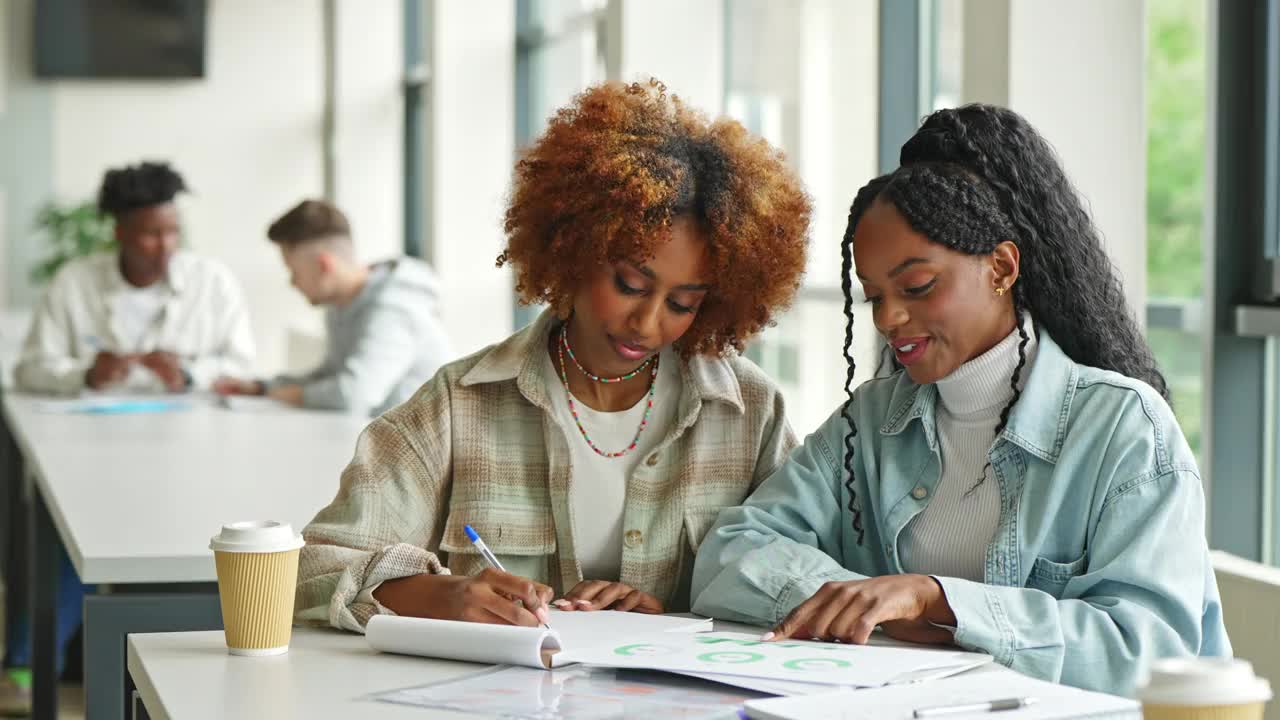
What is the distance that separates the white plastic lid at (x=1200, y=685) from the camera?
912 mm

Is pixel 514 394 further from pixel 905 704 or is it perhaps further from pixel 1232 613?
pixel 1232 613

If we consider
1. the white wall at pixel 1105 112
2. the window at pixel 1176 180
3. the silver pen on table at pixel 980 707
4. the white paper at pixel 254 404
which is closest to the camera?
the silver pen on table at pixel 980 707

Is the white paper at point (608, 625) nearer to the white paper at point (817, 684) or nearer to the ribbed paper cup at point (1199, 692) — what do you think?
the white paper at point (817, 684)

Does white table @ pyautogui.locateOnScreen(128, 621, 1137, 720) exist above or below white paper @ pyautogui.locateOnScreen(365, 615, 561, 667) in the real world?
below

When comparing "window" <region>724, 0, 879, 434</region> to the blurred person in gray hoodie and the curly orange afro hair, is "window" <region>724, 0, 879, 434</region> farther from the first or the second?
the curly orange afro hair

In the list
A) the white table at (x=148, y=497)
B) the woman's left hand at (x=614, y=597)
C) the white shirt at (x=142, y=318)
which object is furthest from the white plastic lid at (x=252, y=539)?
the white shirt at (x=142, y=318)

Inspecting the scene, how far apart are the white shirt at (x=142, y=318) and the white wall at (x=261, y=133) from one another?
285 cm

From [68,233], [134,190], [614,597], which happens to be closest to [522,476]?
[614,597]

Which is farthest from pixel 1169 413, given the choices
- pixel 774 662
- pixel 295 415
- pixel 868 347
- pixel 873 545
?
pixel 295 415

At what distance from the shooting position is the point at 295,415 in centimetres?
389

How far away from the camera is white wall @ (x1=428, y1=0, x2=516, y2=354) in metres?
5.88

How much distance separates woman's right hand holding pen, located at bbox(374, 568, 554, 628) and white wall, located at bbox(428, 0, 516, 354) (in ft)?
14.2

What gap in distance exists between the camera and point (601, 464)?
1.79m

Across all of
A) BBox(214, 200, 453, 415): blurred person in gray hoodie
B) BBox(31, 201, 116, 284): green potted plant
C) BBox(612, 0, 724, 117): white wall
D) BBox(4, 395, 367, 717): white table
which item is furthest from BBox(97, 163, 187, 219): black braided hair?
BBox(31, 201, 116, 284): green potted plant
